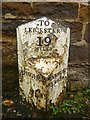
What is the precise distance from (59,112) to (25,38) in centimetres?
70

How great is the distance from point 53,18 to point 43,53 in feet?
1.37

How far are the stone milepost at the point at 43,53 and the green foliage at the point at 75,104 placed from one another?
0.48 ft

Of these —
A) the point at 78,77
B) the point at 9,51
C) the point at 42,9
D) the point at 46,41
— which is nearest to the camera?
the point at 46,41

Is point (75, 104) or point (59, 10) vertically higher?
point (59, 10)

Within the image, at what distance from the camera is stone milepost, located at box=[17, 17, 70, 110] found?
2977 mm

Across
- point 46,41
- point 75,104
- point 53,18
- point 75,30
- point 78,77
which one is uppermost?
point 53,18

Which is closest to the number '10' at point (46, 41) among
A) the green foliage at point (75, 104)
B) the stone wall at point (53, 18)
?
the stone wall at point (53, 18)

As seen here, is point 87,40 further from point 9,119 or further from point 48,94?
point 9,119

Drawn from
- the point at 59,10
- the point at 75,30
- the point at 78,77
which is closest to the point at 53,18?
the point at 59,10

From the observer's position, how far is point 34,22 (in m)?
3.00

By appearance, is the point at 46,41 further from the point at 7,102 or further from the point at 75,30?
the point at 7,102

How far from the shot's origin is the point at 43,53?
118 inches

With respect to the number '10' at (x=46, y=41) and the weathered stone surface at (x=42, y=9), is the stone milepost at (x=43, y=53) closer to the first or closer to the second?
the number '10' at (x=46, y=41)

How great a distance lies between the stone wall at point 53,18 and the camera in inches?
126
